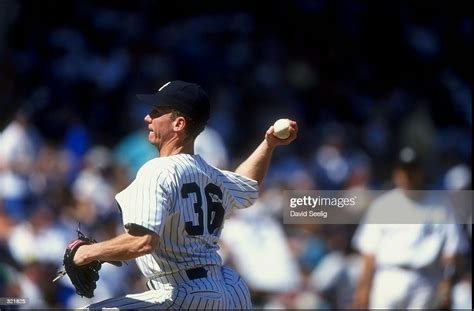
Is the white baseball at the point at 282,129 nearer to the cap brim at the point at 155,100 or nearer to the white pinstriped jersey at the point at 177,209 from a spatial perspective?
the white pinstriped jersey at the point at 177,209

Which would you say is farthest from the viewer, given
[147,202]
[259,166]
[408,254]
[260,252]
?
[260,252]

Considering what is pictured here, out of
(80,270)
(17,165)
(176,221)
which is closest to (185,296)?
(176,221)

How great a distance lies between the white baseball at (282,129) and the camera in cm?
447

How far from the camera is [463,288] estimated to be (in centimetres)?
738

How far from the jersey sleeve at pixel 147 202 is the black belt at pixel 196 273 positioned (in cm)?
29

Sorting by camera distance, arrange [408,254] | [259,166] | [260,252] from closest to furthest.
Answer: [259,166], [408,254], [260,252]

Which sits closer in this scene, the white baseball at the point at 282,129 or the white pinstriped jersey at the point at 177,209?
the white pinstriped jersey at the point at 177,209

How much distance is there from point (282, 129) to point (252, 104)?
15.0 feet

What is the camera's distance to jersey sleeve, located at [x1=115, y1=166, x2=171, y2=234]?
12.8 ft

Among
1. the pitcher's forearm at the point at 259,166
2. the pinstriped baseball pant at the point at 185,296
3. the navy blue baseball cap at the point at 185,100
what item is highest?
the navy blue baseball cap at the point at 185,100

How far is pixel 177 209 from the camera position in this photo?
160 inches

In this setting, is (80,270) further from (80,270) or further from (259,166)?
(259,166)

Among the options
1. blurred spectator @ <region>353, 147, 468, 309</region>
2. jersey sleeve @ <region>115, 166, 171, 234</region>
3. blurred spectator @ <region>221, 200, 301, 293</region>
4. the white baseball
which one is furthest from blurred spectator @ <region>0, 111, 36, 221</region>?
jersey sleeve @ <region>115, 166, 171, 234</region>

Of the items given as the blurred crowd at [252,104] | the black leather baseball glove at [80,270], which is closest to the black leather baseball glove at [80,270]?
the black leather baseball glove at [80,270]
